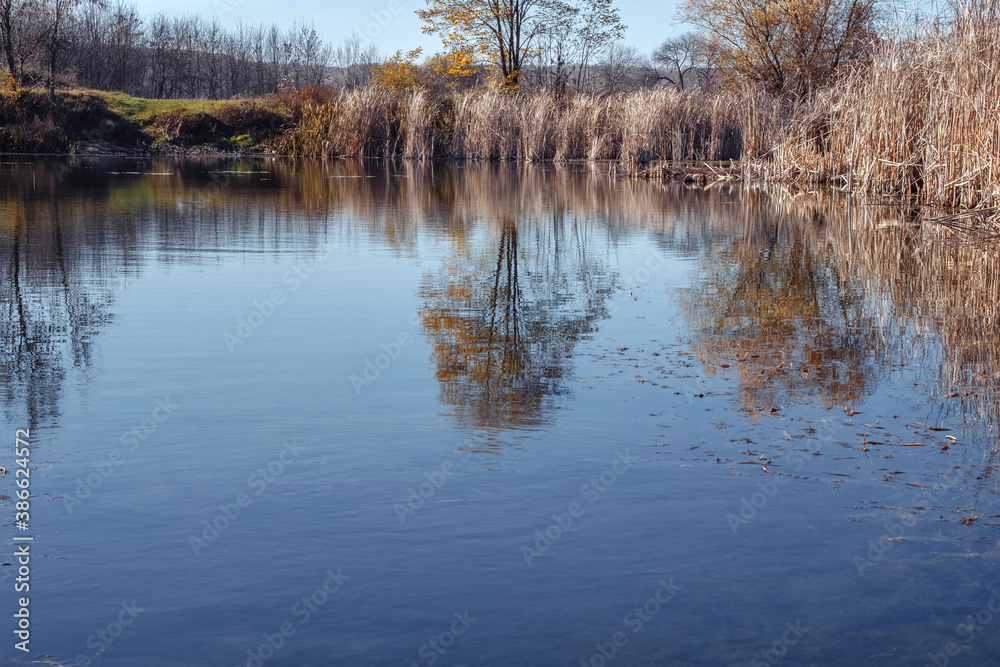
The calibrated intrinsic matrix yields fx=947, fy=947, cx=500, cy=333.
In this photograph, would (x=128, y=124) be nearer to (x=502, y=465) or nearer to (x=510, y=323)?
(x=510, y=323)

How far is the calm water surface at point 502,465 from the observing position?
2201 millimetres

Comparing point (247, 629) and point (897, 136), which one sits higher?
point (897, 136)

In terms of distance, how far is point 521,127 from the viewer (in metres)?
26.5

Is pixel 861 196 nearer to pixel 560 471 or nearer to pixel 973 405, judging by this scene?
pixel 973 405

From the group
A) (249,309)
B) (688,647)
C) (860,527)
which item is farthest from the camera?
(249,309)

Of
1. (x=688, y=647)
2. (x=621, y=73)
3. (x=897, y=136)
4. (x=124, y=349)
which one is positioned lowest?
(x=688, y=647)

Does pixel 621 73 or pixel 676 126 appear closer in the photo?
pixel 676 126

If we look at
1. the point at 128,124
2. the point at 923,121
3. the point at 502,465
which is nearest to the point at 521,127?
the point at 923,121

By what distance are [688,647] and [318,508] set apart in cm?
120

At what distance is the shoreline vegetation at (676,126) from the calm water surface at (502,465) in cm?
→ 457

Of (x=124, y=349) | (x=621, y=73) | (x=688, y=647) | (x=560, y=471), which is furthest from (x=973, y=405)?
(x=621, y=73)

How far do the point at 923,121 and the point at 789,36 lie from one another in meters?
14.8

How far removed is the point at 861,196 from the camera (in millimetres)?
14008

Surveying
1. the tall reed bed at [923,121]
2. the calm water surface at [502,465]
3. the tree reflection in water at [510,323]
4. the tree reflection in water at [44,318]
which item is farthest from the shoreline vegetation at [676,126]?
the tree reflection in water at [44,318]
